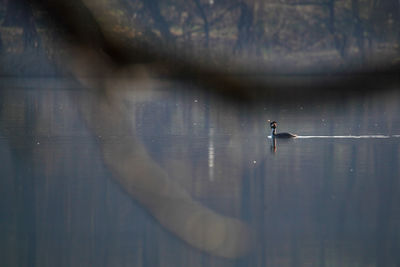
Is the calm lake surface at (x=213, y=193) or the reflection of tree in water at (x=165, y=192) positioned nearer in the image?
the reflection of tree in water at (x=165, y=192)

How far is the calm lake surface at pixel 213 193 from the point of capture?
242 cm

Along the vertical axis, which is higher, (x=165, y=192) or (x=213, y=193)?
(x=165, y=192)

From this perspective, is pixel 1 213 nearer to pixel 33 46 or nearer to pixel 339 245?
pixel 339 245

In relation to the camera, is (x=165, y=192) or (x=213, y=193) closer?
(x=165, y=192)

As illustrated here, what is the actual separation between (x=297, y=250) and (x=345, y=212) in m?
1.54

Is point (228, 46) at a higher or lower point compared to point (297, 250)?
higher

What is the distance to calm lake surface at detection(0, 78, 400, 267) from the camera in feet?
7.94

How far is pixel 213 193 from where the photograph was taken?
250 inches

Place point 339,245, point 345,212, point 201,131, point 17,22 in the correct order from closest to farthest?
point 17,22 → point 339,245 → point 345,212 → point 201,131

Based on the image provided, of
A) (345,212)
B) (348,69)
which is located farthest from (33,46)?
(345,212)

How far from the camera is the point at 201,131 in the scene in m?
13.1

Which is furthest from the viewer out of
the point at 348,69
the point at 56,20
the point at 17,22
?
the point at 17,22

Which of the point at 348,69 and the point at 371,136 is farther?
the point at 371,136

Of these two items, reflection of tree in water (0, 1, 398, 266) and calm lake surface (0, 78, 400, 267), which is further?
calm lake surface (0, 78, 400, 267)
